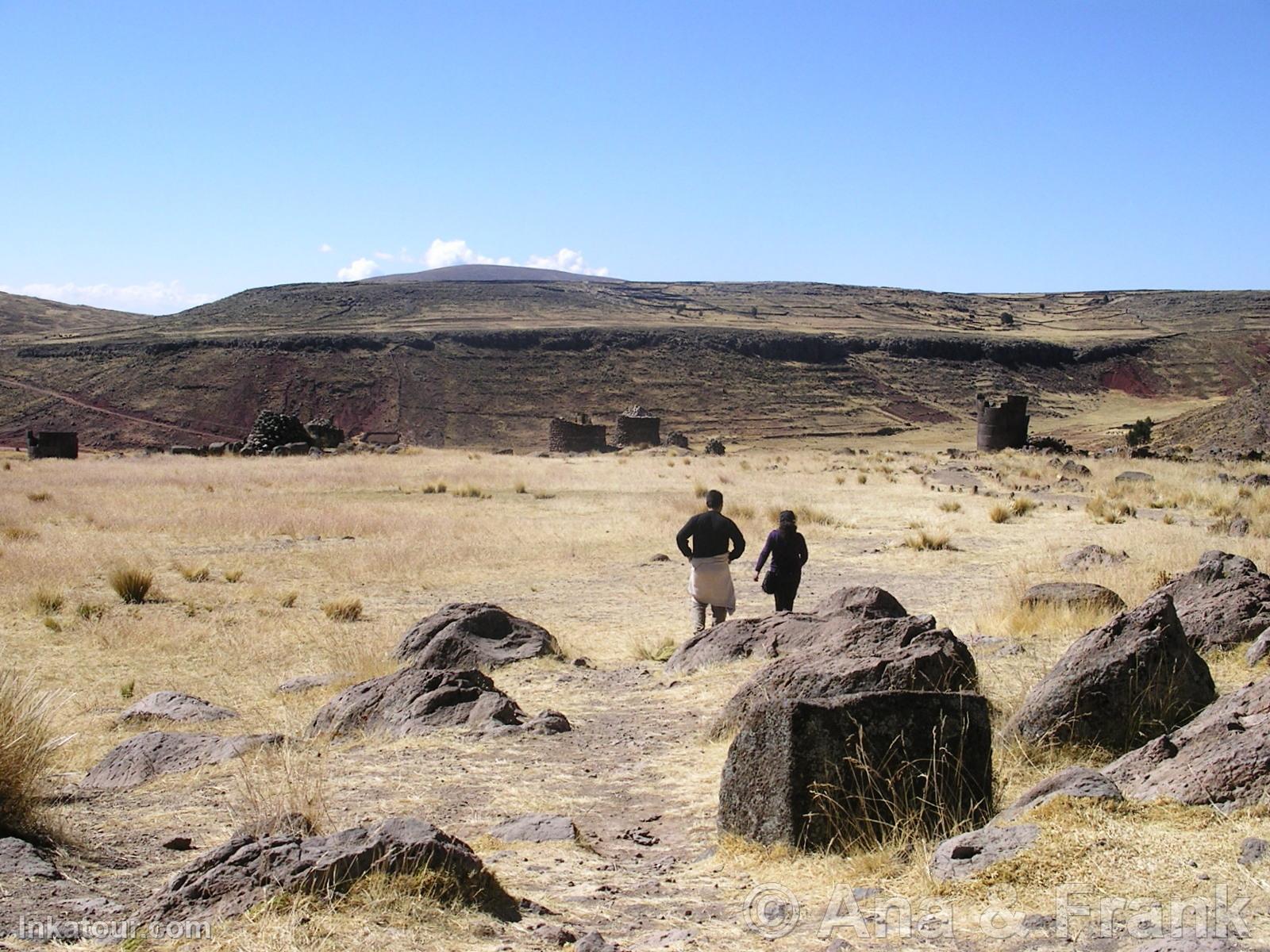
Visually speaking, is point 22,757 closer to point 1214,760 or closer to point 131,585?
point 1214,760

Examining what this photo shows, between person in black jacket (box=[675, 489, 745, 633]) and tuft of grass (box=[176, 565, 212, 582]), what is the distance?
8.89 meters

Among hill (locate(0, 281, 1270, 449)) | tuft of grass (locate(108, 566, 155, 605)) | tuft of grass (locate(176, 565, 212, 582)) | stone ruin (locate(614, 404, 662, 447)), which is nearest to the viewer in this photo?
tuft of grass (locate(108, 566, 155, 605))

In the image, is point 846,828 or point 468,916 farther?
point 846,828

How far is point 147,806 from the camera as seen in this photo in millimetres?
6449

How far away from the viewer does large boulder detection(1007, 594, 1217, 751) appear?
628 cm

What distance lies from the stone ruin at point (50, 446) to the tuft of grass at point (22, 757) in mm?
42542

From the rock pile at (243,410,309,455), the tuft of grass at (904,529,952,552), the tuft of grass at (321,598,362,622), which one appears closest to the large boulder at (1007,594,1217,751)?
the tuft of grass at (321,598,362,622)

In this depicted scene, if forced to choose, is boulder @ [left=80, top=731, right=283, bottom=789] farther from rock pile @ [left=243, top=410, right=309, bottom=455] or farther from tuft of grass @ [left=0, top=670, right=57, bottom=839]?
rock pile @ [left=243, top=410, right=309, bottom=455]

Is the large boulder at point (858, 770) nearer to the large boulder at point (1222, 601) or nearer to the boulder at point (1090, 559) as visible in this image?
the large boulder at point (1222, 601)

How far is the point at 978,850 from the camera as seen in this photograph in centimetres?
461

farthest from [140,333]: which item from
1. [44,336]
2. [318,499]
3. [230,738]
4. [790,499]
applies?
[230,738]

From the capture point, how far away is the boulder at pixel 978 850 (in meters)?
4.47

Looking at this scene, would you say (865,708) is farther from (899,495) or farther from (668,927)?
(899,495)

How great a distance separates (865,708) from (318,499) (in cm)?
2421
